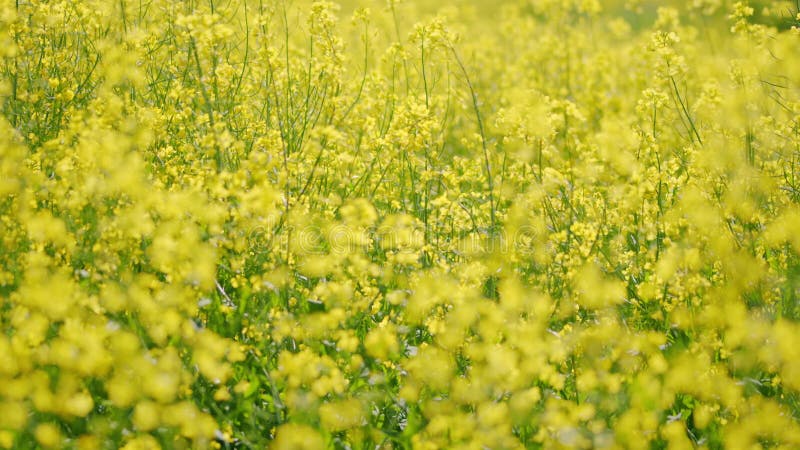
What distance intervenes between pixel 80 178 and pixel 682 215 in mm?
2878

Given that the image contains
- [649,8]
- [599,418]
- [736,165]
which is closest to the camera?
[599,418]

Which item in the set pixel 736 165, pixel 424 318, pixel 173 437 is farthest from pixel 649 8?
pixel 173 437

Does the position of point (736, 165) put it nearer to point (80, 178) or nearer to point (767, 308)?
point (767, 308)

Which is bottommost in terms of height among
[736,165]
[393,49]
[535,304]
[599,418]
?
[599,418]

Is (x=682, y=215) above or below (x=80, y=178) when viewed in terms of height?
below

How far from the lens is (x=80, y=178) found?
298 cm

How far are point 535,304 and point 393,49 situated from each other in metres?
2.18

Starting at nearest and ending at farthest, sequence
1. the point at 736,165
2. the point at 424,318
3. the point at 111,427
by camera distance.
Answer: the point at 111,427 < the point at 424,318 < the point at 736,165

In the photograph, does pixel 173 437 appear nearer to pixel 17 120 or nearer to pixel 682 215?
pixel 17 120

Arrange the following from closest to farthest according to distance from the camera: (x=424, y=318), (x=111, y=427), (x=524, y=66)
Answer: (x=111, y=427) < (x=424, y=318) < (x=524, y=66)

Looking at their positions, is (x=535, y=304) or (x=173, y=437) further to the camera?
(x=535, y=304)

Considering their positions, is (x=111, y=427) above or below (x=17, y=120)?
below

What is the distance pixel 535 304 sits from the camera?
3021mm

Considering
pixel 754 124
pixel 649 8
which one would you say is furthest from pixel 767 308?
pixel 649 8
